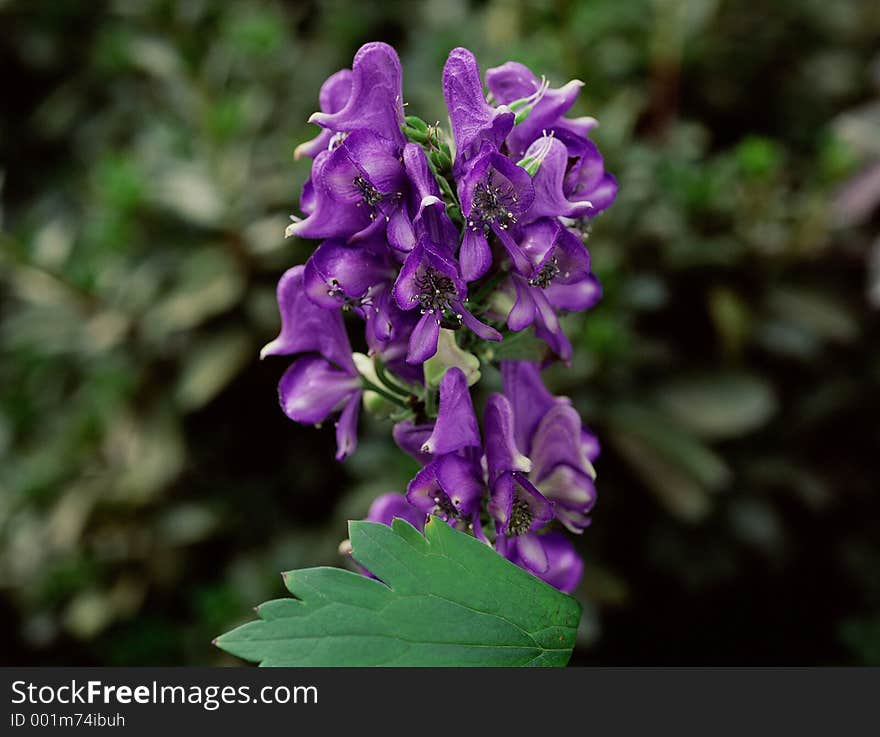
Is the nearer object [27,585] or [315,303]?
[315,303]

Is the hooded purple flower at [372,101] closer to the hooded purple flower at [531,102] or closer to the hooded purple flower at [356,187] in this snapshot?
the hooded purple flower at [356,187]

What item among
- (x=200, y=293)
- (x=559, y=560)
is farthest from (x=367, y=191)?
(x=200, y=293)

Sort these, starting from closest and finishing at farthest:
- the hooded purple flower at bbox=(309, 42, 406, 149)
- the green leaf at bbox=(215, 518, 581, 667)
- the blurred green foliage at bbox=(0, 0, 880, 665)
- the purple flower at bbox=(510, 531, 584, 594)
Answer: the green leaf at bbox=(215, 518, 581, 667)
the hooded purple flower at bbox=(309, 42, 406, 149)
the purple flower at bbox=(510, 531, 584, 594)
the blurred green foliage at bbox=(0, 0, 880, 665)

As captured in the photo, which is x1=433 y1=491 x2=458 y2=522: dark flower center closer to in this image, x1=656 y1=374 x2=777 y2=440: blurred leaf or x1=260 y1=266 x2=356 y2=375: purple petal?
x1=260 y1=266 x2=356 y2=375: purple petal

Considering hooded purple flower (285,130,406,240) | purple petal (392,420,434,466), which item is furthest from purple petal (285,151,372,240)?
purple petal (392,420,434,466)

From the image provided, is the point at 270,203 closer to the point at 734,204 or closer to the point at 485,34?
the point at 485,34
